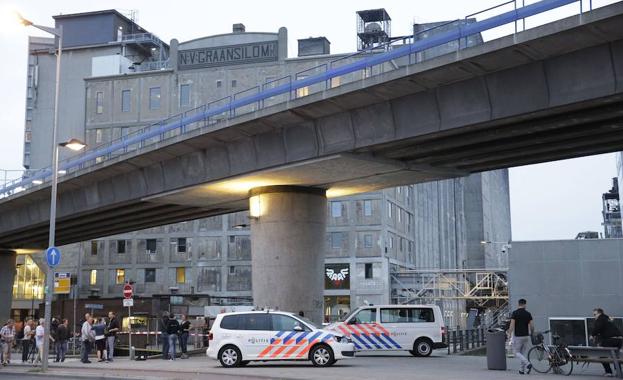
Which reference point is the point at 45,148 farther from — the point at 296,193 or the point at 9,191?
the point at 296,193

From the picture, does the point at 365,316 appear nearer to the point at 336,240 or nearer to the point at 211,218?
the point at 336,240

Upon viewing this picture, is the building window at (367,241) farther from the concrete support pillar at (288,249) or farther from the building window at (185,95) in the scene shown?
the concrete support pillar at (288,249)

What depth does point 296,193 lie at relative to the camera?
3108 centimetres

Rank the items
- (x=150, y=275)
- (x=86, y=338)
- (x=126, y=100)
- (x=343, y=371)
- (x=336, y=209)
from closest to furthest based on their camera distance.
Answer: (x=343, y=371) → (x=86, y=338) → (x=336, y=209) → (x=150, y=275) → (x=126, y=100)

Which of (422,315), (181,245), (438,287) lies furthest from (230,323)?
(181,245)

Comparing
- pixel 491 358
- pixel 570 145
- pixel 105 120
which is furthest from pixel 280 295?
pixel 105 120

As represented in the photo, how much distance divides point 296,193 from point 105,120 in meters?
53.1

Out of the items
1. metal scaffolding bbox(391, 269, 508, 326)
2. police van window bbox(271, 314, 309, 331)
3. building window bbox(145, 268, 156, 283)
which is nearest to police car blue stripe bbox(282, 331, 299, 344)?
police van window bbox(271, 314, 309, 331)

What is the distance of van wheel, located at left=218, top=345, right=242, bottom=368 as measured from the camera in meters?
22.9

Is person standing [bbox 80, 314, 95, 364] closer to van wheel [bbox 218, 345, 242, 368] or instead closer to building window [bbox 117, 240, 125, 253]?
van wheel [bbox 218, 345, 242, 368]

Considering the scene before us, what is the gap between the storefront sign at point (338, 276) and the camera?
6881 centimetres

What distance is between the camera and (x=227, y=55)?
7550 centimetres

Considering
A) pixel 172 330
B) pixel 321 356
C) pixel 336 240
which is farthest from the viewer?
pixel 336 240

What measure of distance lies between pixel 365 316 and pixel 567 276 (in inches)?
423
